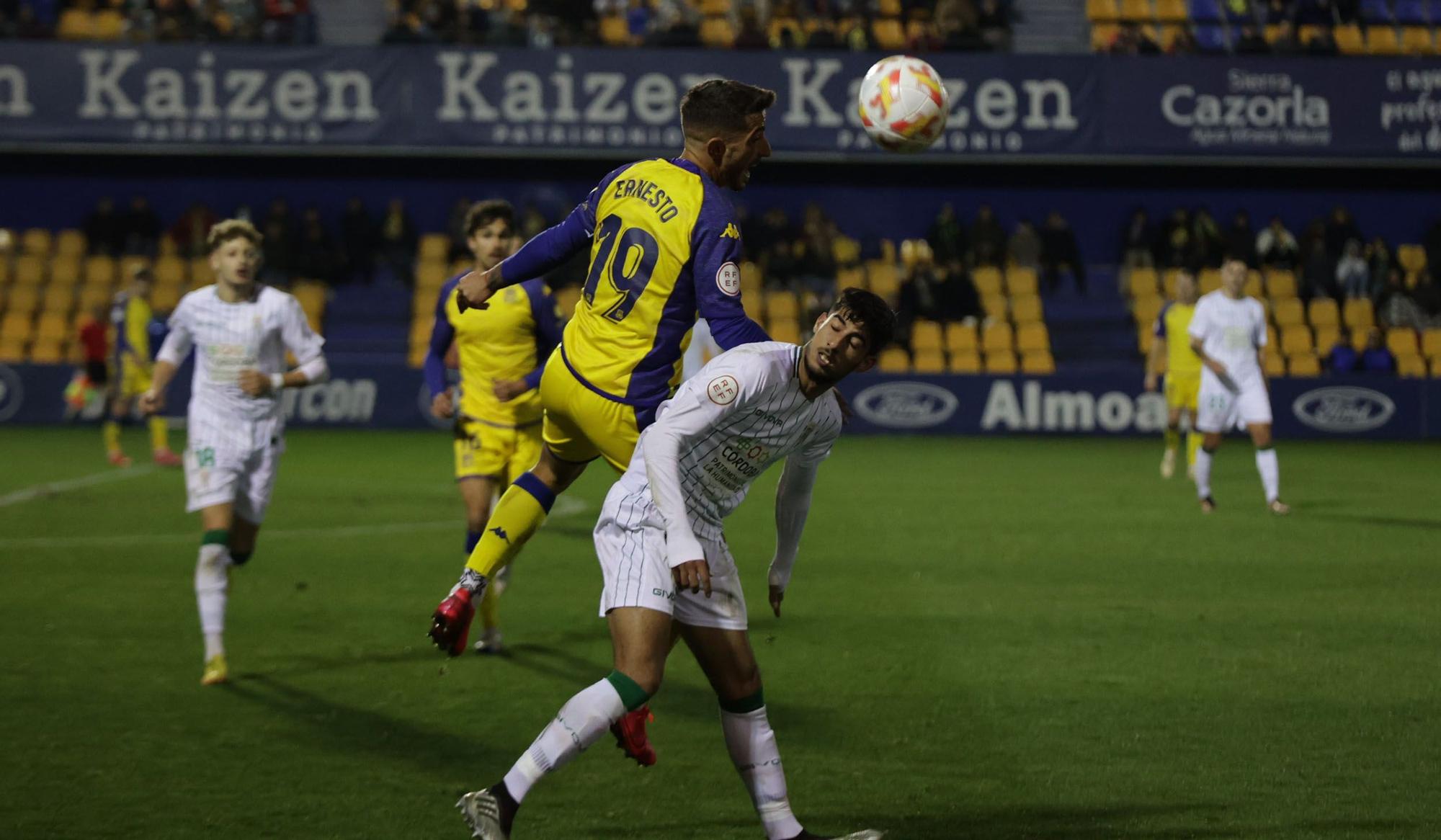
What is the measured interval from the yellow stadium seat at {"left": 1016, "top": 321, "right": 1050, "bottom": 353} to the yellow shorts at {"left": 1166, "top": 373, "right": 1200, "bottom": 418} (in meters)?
6.85

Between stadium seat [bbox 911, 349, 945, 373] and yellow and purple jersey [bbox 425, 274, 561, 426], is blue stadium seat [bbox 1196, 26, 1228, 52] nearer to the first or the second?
stadium seat [bbox 911, 349, 945, 373]

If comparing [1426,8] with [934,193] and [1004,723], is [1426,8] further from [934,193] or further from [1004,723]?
[1004,723]

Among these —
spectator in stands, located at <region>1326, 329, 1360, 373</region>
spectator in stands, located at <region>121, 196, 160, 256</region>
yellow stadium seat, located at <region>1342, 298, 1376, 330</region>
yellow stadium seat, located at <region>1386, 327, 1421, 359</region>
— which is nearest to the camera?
spectator in stands, located at <region>1326, 329, 1360, 373</region>

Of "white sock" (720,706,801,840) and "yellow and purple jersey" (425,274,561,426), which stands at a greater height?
"yellow and purple jersey" (425,274,561,426)

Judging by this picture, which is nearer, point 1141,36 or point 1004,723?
point 1004,723

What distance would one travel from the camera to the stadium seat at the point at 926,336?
25.6 m

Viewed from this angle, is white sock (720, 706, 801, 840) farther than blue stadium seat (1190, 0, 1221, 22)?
No

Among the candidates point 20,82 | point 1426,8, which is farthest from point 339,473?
point 1426,8

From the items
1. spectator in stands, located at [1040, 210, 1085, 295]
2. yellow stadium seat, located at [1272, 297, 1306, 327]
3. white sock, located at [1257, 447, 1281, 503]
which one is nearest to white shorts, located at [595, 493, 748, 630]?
white sock, located at [1257, 447, 1281, 503]

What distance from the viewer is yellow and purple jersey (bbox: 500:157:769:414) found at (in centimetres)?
533

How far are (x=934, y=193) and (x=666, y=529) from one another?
25233mm

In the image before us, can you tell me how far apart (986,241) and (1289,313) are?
16.5 ft

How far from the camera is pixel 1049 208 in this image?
29.2 m

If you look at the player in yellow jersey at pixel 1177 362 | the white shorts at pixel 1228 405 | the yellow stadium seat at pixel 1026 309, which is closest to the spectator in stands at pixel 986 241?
the yellow stadium seat at pixel 1026 309
